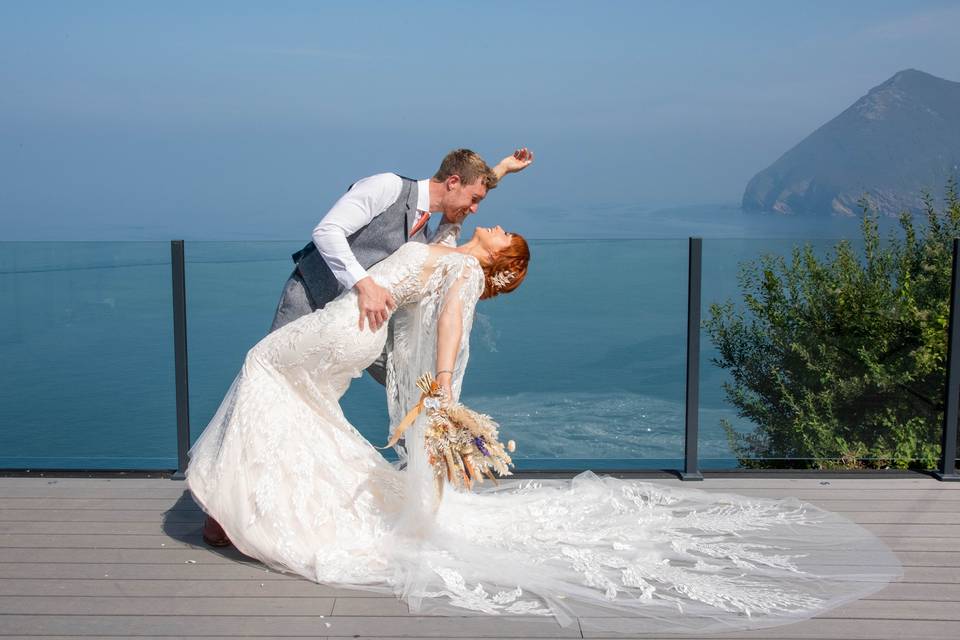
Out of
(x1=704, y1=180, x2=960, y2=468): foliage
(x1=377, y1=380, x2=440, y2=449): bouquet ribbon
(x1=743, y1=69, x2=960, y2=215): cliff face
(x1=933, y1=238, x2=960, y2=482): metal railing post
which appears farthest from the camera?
(x1=743, y1=69, x2=960, y2=215): cliff face

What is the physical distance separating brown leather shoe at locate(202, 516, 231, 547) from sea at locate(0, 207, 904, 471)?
1.05m

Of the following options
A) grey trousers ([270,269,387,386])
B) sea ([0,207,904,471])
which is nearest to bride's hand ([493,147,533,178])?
sea ([0,207,904,471])

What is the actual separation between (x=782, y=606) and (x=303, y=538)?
1.44 m

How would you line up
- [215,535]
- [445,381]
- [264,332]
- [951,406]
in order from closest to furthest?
[445,381], [215,535], [951,406], [264,332]

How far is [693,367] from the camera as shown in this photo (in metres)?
4.16

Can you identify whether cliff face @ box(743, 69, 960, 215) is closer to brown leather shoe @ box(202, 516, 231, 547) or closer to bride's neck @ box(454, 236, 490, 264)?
bride's neck @ box(454, 236, 490, 264)

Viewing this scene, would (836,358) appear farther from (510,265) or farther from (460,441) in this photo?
(460,441)

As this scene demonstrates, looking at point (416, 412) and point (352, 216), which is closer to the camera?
point (416, 412)

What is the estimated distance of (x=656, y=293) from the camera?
4.14 meters

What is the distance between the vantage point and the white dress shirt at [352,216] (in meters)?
3.07

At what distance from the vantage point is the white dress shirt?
10.1 ft

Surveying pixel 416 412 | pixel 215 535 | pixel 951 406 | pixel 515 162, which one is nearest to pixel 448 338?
pixel 416 412

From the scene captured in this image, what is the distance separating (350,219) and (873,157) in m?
24.4

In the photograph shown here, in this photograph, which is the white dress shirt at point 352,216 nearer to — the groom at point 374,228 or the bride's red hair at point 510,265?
the groom at point 374,228
